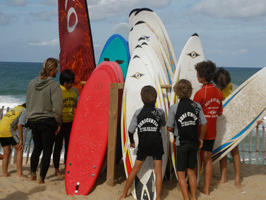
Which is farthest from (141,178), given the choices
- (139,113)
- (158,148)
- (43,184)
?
(43,184)

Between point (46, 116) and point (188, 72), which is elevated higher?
point (188, 72)

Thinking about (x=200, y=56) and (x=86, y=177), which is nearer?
(x=86, y=177)

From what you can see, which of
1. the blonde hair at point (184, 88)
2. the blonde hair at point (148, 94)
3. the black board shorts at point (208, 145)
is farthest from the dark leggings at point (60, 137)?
the black board shorts at point (208, 145)

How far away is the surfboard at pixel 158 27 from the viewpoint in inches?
244

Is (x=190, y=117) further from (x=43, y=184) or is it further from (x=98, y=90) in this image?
(x=43, y=184)

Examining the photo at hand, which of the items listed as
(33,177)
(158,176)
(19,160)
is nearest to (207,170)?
(158,176)

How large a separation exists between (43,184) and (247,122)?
2.76 m

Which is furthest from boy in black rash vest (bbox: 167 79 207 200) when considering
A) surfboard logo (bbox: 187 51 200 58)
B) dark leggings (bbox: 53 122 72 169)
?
dark leggings (bbox: 53 122 72 169)

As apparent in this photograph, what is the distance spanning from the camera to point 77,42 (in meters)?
6.05

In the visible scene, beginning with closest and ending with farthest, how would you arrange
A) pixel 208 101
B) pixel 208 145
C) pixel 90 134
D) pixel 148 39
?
1. pixel 208 101
2. pixel 208 145
3. pixel 90 134
4. pixel 148 39

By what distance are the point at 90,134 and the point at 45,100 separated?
2.53 feet

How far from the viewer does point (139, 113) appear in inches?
140

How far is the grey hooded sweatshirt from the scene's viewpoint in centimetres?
389

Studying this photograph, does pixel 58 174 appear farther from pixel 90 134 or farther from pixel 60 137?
pixel 90 134
